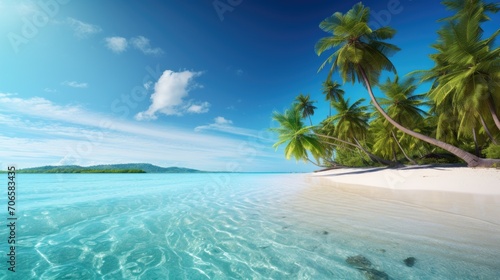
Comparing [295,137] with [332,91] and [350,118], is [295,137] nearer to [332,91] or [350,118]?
[350,118]

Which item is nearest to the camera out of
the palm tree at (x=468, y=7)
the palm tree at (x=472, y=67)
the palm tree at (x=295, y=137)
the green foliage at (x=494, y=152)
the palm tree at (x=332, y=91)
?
the palm tree at (x=472, y=67)

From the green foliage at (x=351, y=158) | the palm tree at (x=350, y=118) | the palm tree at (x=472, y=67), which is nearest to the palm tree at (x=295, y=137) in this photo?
the palm tree at (x=350, y=118)

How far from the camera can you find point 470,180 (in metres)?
9.59

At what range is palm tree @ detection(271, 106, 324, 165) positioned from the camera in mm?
21047

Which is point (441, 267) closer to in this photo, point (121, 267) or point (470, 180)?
point (121, 267)

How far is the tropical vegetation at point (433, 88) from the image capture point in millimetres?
10680

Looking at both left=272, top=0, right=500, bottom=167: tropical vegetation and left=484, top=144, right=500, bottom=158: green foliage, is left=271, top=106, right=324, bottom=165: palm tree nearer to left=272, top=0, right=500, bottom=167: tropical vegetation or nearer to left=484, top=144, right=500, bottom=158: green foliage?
left=272, top=0, right=500, bottom=167: tropical vegetation

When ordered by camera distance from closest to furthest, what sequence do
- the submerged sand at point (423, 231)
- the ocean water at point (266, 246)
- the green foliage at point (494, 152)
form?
the ocean water at point (266, 246) < the submerged sand at point (423, 231) < the green foliage at point (494, 152)

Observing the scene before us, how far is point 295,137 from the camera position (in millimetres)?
21406

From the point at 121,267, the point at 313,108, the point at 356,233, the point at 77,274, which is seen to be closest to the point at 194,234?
the point at 121,267

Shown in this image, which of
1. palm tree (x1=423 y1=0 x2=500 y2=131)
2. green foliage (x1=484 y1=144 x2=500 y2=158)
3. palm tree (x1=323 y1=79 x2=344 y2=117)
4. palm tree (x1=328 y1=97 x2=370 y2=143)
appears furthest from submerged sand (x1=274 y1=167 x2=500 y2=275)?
palm tree (x1=323 y1=79 x2=344 y2=117)

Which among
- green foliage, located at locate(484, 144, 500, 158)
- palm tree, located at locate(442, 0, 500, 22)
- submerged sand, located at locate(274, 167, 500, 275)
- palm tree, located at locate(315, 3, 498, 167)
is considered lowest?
submerged sand, located at locate(274, 167, 500, 275)

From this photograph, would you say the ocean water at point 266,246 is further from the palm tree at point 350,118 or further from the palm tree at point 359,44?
the palm tree at point 350,118

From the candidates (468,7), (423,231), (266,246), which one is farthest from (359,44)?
(266,246)
